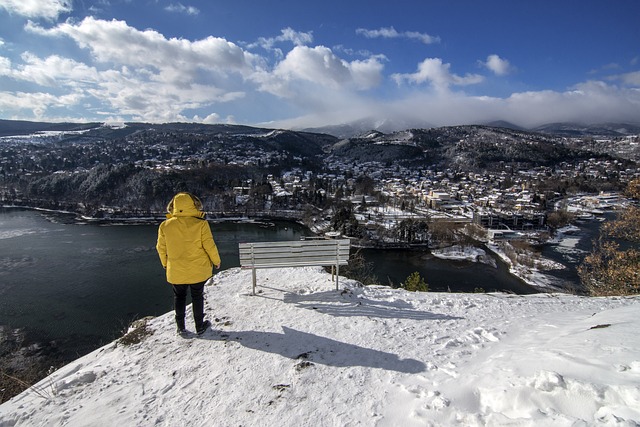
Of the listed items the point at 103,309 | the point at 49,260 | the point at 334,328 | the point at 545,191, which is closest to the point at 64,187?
the point at 49,260

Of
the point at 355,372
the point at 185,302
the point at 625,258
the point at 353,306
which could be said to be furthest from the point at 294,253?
the point at 625,258

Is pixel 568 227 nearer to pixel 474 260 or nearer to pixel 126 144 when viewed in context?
pixel 474 260

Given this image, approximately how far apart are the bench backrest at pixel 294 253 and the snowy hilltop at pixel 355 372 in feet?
1.83

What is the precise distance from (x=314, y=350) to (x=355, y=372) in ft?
1.54

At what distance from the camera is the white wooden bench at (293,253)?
13.0 ft

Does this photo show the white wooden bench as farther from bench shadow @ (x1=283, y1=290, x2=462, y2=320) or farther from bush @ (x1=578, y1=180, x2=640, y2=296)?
bush @ (x1=578, y1=180, x2=640, y2=296)

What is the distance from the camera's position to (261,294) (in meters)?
3.97

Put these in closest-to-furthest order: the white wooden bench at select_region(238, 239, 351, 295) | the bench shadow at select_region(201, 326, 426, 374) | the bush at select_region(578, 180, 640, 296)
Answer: the bench shadow at select_region(201, 326, 426, 374) → the white wooden bench at select_region(238, 239, 351, 295) → the bush at select_region(578, 180, 640, 296)

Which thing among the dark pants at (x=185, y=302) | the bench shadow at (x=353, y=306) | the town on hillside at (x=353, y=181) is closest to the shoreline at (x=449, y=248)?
the town on hillside at (x=353, y=181)

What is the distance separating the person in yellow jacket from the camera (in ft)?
9.21

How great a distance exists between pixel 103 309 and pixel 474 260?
24.6 metres

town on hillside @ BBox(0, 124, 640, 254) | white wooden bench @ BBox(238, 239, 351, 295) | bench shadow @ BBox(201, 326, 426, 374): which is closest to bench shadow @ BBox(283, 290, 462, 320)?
white wooden bench @ BBox(238, 239, 351, 295)

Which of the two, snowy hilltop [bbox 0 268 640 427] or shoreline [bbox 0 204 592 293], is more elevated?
snowy hilltop [bbox 0 268 640 427]

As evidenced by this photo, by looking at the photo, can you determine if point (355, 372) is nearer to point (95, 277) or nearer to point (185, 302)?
point (185, 302)
